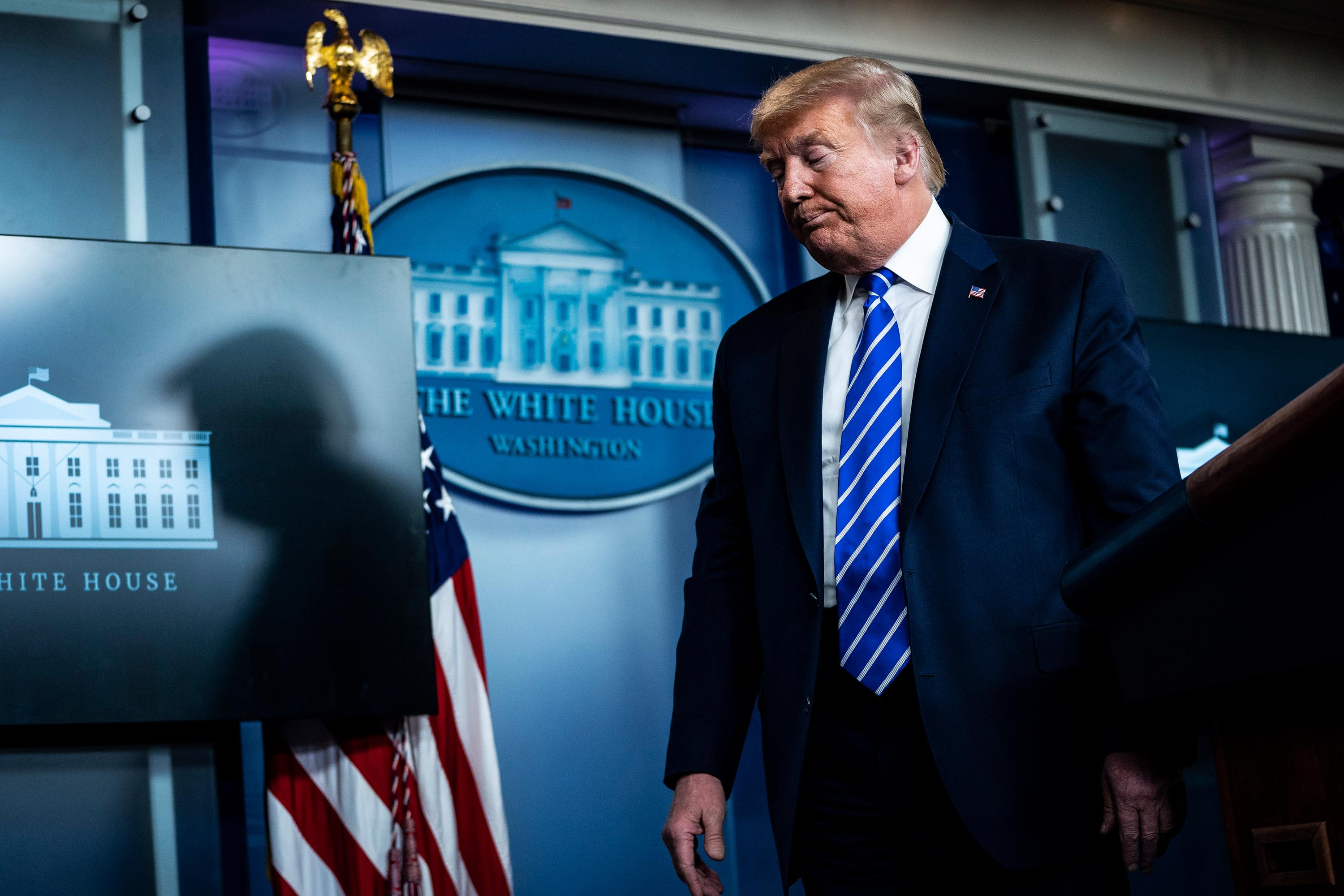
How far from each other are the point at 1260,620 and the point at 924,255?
0.94 m

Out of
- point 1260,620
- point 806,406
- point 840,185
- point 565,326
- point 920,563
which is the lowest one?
point 1260,620

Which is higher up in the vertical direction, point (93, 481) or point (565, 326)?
point (565, 326)

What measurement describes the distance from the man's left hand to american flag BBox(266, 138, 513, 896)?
1.65m

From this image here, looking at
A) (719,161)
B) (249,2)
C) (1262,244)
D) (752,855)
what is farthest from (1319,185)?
(249,2)

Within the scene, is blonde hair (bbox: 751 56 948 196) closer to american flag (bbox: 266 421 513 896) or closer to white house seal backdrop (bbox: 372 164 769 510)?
american flag (bbox: 266 421 513 896)

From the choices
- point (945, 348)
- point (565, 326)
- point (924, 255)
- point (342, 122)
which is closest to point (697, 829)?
point (945, 348)

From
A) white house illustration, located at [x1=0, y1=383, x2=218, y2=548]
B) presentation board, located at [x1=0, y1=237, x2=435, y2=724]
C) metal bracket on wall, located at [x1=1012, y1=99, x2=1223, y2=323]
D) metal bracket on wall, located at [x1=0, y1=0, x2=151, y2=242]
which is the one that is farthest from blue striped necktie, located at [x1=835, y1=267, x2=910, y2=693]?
metal bracket on wall, located at [x1=1012, y1=99, x2=1223, y2=323]

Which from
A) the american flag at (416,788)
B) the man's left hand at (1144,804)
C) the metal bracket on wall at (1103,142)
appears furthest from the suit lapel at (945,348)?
the metal bracket on wall at (1103,142)

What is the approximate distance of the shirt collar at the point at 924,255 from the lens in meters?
1.74

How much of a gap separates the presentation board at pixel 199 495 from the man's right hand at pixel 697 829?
3.50 feet

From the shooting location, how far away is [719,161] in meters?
4.15

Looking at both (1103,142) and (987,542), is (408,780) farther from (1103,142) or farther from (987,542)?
(1103,142)

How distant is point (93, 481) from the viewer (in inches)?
98.9

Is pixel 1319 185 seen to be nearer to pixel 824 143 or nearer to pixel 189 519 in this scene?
pixel 824 143
